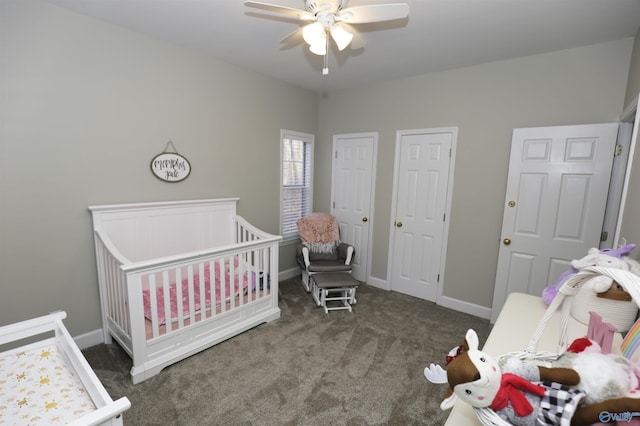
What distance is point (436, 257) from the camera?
11.0ft

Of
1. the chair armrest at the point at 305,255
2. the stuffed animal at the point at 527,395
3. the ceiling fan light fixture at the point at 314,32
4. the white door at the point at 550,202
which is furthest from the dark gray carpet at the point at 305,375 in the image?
the ceiling fan light fixture at the point at 314,32

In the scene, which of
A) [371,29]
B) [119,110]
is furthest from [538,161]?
[119,110]

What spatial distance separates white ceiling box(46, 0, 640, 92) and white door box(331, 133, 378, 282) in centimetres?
105

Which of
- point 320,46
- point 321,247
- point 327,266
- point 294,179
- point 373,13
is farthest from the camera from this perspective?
point 294,179

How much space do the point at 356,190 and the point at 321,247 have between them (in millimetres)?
942

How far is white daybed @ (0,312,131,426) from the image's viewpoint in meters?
0.97

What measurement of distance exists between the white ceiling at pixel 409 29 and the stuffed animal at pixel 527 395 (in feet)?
7.04

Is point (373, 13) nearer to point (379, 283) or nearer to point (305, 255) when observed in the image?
point (305, 255)

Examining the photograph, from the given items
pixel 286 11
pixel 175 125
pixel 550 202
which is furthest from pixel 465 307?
pixel 175 125

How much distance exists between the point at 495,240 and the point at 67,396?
3.39 metres

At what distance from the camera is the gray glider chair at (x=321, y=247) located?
3.44 m

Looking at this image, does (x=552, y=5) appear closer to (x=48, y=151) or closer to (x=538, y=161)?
(x=538, y=161)

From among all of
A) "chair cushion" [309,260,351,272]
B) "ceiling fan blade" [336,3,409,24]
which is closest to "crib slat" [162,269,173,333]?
"chair cushion" [309,260,351,272]

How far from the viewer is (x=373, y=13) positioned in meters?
1.64
